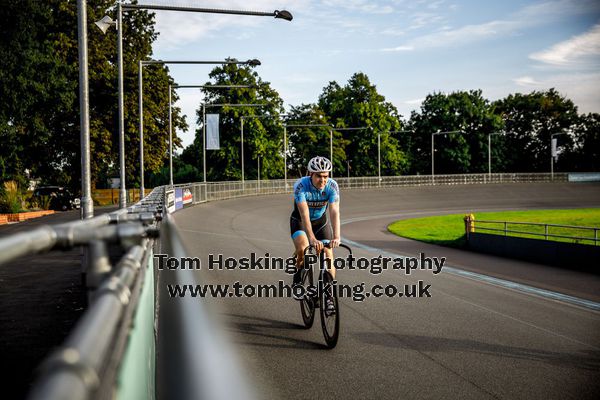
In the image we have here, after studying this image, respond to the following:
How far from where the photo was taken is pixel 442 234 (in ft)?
99.1

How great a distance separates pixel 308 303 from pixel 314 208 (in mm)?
1224

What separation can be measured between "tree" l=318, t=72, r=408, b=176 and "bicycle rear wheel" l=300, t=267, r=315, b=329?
263 ft

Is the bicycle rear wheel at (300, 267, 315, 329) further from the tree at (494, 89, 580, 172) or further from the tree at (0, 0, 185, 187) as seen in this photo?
the tree at (494, 89, 580, 172)

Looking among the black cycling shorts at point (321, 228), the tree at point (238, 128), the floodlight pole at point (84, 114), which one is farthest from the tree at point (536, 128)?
the black cycling shorts at point (321, 228)

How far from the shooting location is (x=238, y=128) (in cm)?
7025

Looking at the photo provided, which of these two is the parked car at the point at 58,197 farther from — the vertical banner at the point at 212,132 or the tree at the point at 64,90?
the vertical banner at the point at 212,132

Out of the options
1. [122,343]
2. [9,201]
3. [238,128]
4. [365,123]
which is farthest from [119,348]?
[365,123]

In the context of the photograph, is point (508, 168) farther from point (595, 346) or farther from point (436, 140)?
point (595, 346)

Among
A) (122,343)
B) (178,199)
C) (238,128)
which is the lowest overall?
(178,199)

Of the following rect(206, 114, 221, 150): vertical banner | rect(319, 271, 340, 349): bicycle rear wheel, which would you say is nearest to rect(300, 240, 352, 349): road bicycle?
rect(319, 271, 340, 349): bicycle rear wheel

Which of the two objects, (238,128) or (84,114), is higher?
(238,128)

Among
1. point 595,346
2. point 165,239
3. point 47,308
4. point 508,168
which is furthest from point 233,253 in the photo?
point 508,168

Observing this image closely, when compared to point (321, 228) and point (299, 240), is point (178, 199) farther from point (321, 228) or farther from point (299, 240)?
point (299, 240)

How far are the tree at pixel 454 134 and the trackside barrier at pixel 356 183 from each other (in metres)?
10.0
